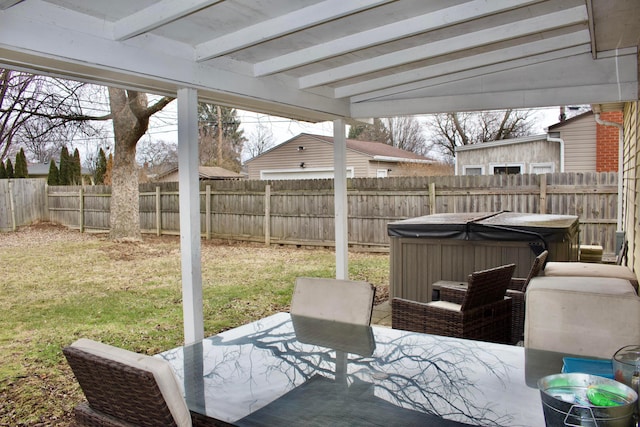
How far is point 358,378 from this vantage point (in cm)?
184

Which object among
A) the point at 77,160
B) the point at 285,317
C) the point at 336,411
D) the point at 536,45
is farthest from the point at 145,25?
the point at 77,160

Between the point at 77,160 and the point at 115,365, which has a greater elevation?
the point at 77,160

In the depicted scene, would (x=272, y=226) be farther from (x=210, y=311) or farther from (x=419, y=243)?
(x=419, y=243)

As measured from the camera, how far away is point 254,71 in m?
3.73

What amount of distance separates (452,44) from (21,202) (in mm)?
Result: 13850

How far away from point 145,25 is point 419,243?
3399 mm

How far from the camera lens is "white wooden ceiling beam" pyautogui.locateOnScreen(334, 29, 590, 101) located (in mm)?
3580

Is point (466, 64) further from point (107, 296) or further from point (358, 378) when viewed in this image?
point (107, 296)

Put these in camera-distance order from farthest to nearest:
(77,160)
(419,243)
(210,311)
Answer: (77,160) < (210,311) < (419,243)

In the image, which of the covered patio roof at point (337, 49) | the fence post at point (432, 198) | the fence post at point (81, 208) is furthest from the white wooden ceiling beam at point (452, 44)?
the fence post at point (81, 208)

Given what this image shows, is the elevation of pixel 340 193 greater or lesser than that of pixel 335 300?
greater

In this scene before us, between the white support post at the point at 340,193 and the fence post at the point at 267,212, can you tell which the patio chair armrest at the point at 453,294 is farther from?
the fence post at the point at 267,212

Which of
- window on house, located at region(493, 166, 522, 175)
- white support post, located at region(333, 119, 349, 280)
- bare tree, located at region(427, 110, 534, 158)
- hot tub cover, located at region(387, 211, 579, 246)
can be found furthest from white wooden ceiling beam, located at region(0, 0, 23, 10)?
bare tree, located at region(427, 110, 534, 158)

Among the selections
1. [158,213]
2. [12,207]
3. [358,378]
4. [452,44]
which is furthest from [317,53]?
[12,207]
